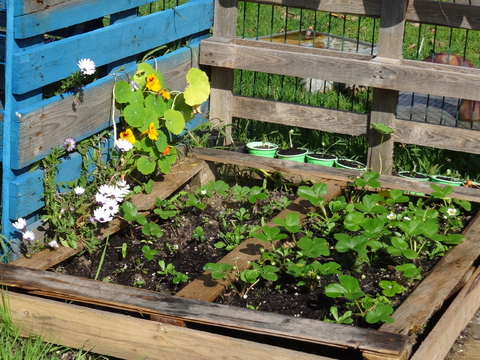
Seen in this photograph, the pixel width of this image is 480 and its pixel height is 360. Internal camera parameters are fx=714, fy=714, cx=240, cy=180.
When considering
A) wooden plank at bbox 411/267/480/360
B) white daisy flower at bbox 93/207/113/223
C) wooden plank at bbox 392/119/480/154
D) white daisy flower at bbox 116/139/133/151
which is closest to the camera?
wooden plank at bbox 411/267/480/360

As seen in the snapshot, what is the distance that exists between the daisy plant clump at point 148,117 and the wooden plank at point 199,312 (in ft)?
3.38

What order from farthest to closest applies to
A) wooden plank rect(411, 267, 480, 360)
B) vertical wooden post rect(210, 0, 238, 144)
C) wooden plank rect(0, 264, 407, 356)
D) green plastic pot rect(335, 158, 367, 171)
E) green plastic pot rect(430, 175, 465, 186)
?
vertical wooden post rect(210, 0, 238, 144) → green plastic pot rect(335, 158, 367, 171) → green plastic pot rect(430, 175, 465, 186) → wooden plank rect(411, 267, 480, 360) → wooden plank rect(0, 264, 407, 356)

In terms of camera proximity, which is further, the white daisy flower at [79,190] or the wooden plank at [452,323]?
the white daisy flower at [79,190]

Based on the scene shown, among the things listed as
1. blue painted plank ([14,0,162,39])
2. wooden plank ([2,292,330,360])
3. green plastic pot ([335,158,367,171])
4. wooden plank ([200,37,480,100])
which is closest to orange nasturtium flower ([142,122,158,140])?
blue painted plank ([14,0,162,39])

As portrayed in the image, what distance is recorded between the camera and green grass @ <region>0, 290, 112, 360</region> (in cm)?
274

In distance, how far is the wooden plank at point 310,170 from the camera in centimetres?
418

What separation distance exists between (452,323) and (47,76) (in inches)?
83.7

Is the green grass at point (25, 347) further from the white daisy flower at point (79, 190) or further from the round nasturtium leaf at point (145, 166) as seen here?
the round nasturtium leaf at point (145, 166)

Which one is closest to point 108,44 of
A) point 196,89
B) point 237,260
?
point 196,89

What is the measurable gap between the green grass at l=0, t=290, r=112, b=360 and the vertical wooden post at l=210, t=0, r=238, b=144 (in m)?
2.33

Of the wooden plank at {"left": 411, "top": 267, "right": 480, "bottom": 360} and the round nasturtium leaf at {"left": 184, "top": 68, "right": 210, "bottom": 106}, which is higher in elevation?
the round nasturtium leaf at {"left": 184, "top": 68, "right": 210, "bottom": 106}

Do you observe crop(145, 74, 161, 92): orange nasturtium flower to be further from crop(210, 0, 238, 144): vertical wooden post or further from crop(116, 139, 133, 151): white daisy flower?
crop(210, 0, 238, 144): vertical wooden post

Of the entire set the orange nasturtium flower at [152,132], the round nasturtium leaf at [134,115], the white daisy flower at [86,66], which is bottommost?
the orange nasturtium flower at [152,132]

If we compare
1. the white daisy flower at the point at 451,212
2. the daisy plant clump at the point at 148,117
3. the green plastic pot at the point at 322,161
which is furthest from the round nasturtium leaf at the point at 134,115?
the white daisy flower at the point at 451,212
